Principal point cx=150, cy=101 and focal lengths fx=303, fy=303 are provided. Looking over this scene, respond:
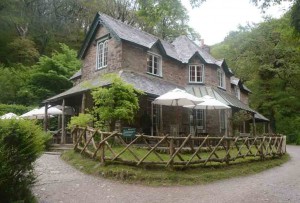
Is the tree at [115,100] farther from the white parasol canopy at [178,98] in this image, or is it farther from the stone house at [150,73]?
the stone house at [150,73]

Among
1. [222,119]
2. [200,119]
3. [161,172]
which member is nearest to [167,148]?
[161,172]

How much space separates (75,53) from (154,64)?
48.2 ft

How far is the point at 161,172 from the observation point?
1005 centimetres

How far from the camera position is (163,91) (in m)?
17.9

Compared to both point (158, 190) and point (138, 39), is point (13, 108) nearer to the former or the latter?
point (138, 39)

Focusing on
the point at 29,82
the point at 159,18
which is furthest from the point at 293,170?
the point at 29,82

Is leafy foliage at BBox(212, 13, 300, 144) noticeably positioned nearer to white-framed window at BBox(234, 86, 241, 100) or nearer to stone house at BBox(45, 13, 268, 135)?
white-framed window at BBox(234, 86, 241, 100)

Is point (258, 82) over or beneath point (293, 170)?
over

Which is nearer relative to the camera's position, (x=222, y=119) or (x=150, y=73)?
(x=150, y=73)

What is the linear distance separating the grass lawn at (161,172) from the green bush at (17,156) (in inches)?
135

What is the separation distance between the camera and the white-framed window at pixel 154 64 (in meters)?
19.8

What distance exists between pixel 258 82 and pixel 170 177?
86.0 ft

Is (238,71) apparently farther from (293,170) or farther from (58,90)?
(293,170)

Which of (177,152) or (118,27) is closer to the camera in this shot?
(177,152)
